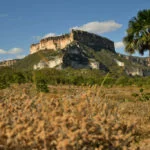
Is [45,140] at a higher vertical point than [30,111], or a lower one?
lower

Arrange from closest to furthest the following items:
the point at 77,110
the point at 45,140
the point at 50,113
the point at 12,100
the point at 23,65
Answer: the point at 45,140
the point at 50,113
the point at 77,110
the point at 12,100
the point at 23,65

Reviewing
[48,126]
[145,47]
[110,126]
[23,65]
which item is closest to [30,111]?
[48,126]

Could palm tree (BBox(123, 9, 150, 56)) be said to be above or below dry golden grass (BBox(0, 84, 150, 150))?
above

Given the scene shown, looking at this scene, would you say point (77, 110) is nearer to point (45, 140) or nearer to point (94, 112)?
point (94, 112)

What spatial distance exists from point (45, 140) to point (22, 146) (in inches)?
10.0

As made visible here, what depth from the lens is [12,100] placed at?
497 cm

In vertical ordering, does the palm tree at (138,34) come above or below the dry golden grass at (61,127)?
above

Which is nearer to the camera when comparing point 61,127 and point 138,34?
point 61,127

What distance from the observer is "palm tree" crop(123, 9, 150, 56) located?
99.3ft

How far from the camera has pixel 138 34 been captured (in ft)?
103

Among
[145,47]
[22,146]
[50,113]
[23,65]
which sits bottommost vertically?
[22,146]

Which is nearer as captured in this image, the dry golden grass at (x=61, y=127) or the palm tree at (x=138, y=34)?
the dry golden grass at (x=61, y=127)

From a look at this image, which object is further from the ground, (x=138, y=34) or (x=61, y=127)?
(x=138, y=34)

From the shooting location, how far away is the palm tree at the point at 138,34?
3028 centimetres
